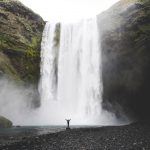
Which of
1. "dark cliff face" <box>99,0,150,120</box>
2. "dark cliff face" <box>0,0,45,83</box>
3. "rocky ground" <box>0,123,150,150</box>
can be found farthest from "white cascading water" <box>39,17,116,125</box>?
"rocky ground" <box>0,123,150,150</box>

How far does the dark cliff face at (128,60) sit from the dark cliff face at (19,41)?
12747 millimetres

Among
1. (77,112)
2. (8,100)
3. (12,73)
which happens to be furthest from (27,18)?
(77,112)

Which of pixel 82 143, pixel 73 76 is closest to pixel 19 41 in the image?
pixel 73 76

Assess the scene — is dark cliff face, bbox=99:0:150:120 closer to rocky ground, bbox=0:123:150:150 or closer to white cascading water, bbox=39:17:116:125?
white cascading water, bbox=39:17:116:125

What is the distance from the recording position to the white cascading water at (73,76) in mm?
49312

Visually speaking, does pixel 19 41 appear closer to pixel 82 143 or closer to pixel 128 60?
pixel 128 60

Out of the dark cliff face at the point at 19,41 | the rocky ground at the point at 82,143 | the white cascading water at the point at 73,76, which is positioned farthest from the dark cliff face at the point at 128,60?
the rocky ground at the point at 82,143

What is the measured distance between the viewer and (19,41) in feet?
172

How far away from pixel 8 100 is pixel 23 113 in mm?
3553

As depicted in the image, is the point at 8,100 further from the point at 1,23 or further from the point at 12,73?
the point at 1,23

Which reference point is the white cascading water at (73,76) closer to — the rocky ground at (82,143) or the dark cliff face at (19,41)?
the dark cliff face at (19,41)

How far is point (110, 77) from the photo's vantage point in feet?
167

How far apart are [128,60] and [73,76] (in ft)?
32.7

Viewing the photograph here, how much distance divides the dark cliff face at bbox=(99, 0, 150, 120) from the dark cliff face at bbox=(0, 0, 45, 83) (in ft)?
41.8
